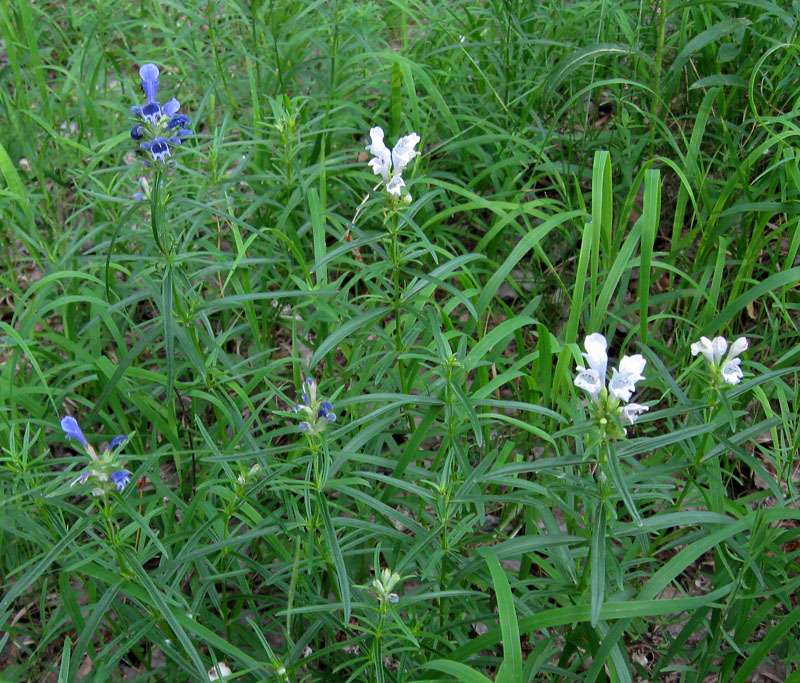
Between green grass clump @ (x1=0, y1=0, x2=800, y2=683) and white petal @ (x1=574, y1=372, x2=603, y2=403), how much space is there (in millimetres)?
105

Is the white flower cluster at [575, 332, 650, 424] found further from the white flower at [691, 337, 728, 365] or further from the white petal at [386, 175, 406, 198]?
the white petal at [386, 175, 406, 198]

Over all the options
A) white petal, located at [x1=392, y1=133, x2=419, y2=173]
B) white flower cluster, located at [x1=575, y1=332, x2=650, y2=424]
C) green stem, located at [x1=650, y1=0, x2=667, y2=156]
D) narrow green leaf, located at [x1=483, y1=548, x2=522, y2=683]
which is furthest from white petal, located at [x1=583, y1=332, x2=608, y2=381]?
green stem, located at [x1=650, y1=0, x2=667, y2=156]

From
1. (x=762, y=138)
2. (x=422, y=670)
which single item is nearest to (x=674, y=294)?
(x=762, y=138)

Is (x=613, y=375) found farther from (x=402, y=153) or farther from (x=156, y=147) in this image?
(x=156, y=147)

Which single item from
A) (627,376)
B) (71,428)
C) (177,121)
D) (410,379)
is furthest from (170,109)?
(627,376)

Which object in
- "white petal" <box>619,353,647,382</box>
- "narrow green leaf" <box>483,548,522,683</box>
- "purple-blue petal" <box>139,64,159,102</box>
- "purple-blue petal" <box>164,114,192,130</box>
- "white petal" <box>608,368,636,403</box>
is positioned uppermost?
"purple-blue petal" <box>139,64,159,102</box>

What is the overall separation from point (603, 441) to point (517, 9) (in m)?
2.38

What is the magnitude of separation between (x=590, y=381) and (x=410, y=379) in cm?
90

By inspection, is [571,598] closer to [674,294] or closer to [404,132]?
[674,294]

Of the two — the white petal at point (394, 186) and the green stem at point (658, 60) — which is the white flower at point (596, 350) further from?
the green stem at point (658, 60)

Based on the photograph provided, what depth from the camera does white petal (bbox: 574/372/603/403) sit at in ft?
5.25

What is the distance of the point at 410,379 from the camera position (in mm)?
2455

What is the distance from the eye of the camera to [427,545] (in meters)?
2.08

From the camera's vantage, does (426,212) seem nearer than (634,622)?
No
